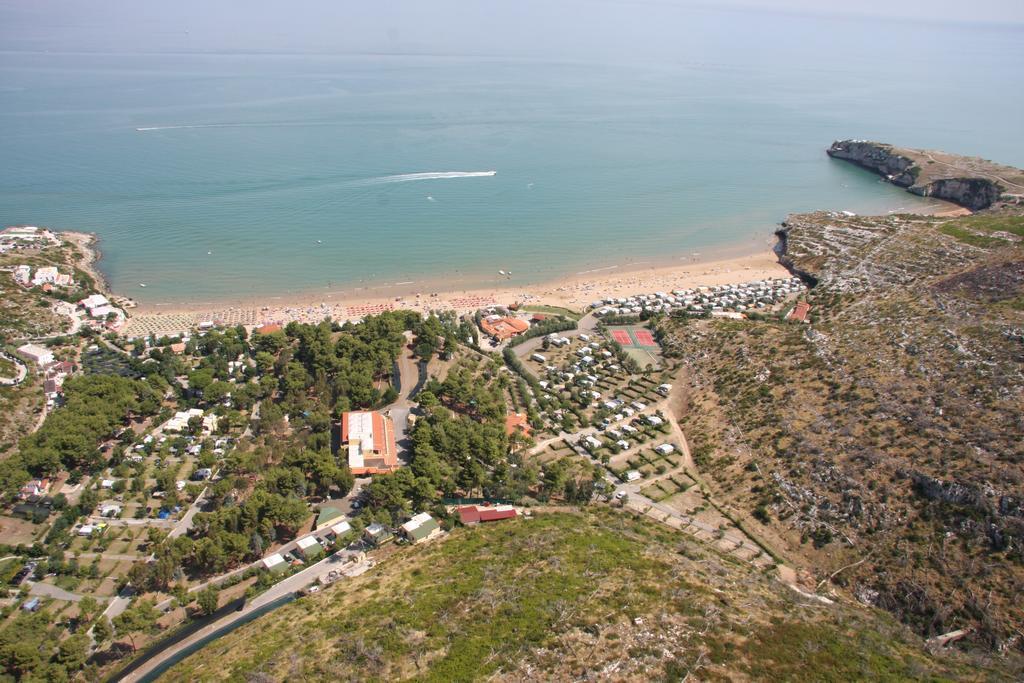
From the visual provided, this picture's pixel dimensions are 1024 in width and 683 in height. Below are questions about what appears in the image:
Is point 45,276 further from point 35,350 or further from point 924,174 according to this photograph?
point 924,174

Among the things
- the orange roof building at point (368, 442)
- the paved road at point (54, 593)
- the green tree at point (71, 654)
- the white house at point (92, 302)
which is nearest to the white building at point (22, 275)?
the white house at point (92, 302)

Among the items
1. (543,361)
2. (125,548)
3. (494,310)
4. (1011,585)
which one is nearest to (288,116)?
(494,310)

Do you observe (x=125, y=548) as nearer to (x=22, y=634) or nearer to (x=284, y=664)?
(x=22, y=634)

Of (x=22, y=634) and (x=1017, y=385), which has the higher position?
(x=1017, y=385)

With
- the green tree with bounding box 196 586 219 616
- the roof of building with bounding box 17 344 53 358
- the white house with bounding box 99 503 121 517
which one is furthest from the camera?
the roof of building with bounding box 17 344 53 358

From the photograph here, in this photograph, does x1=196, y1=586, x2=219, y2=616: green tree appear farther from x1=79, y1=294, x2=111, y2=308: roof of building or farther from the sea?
the sea

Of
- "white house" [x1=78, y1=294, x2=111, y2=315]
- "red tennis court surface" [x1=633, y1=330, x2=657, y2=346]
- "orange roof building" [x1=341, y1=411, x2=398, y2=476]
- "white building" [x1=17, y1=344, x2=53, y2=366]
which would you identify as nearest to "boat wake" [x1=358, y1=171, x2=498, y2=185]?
"white house" [x1=78, y1=294, x2=111, y2=315]
